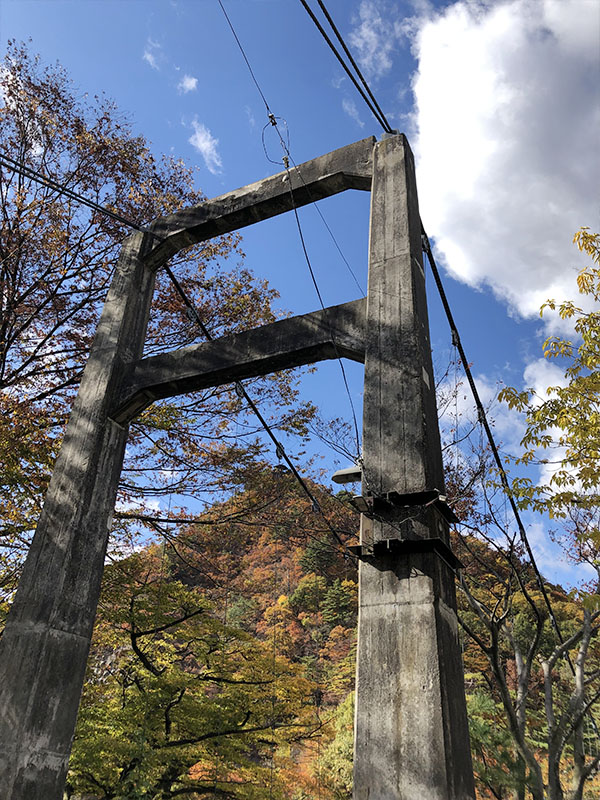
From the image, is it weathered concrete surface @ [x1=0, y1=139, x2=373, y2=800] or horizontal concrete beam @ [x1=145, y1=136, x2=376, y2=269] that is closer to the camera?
weathered concrete surface @ [x1=0, y1=139, x2=373, y2=800]

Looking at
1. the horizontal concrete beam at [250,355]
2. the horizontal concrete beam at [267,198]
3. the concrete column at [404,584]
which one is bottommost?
the concrete column at [404,584]

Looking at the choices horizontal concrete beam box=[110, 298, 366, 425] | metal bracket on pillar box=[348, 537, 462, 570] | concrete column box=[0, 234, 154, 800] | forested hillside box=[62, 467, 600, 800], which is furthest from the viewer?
forested hillside box=[62, 467, 600, 800]

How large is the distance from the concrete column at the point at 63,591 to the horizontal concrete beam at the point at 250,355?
1.06ft

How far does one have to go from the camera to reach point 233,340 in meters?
5.39

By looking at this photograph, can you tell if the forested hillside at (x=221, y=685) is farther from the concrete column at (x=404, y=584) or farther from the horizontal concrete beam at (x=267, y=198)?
the horizontal concrete beam at (x=267, y=198)

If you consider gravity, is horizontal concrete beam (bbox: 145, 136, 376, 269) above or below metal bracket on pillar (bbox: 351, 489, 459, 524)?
above

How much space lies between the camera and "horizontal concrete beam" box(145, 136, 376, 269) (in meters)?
5.85

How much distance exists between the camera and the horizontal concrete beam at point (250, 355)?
492 centimetres

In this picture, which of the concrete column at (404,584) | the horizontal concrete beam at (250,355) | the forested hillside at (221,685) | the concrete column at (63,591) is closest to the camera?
the concrete column at (404,584)

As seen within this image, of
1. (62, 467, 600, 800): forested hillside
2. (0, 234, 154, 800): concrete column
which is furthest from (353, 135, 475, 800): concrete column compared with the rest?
(62, 467, 600, 800): forested hillside

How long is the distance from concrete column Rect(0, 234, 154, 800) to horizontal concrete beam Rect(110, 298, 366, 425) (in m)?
0.32

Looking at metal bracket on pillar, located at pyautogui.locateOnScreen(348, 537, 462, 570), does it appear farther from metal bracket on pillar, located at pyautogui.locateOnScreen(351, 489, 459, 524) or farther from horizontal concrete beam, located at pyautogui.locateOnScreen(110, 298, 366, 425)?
horizontal concrete beam, located at pyautogui.locateOnScreen(110, 298, 366, 425)

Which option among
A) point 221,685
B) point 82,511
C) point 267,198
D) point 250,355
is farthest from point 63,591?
point 221,685

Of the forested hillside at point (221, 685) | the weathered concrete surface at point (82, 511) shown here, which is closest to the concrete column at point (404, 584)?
the weathered concrete surface at point (82, 511)
